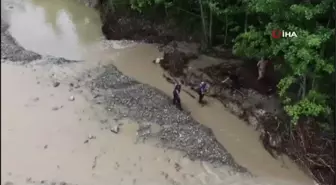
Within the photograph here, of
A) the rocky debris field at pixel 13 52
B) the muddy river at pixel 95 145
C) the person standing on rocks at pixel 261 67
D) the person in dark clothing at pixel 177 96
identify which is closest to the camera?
the muddy river at pixel 95 145

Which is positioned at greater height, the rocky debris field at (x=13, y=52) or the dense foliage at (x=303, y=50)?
the dense foliage at (x=303, y=50)

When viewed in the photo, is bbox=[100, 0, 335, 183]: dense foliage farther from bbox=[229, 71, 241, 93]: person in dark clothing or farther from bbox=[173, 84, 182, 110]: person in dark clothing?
bbox=[173, 84, 182, 110]: person in dark clothing

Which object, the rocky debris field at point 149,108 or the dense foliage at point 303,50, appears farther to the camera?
the rocky debris field at point 149,108

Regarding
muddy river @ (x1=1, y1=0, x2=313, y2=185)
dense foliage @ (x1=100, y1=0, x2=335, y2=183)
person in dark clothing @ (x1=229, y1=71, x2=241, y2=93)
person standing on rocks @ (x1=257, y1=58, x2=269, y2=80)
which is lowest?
muddy river @ (x1=1, y1=0, x2=313, y2=185)

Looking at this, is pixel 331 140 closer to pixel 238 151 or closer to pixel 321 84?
pixel 321 84

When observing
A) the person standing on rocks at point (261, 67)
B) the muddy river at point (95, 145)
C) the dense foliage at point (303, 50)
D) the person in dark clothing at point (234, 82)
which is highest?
the dense foliage at point (303, 50)

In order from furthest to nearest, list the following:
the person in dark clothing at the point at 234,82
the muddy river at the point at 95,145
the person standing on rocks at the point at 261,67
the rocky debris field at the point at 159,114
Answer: the person in dark clothing at the point at 234,82, the person standing on rocks at the point at 261,67, the rocky debris field at the point at 159,114, the muddy river at the point at 95,145
